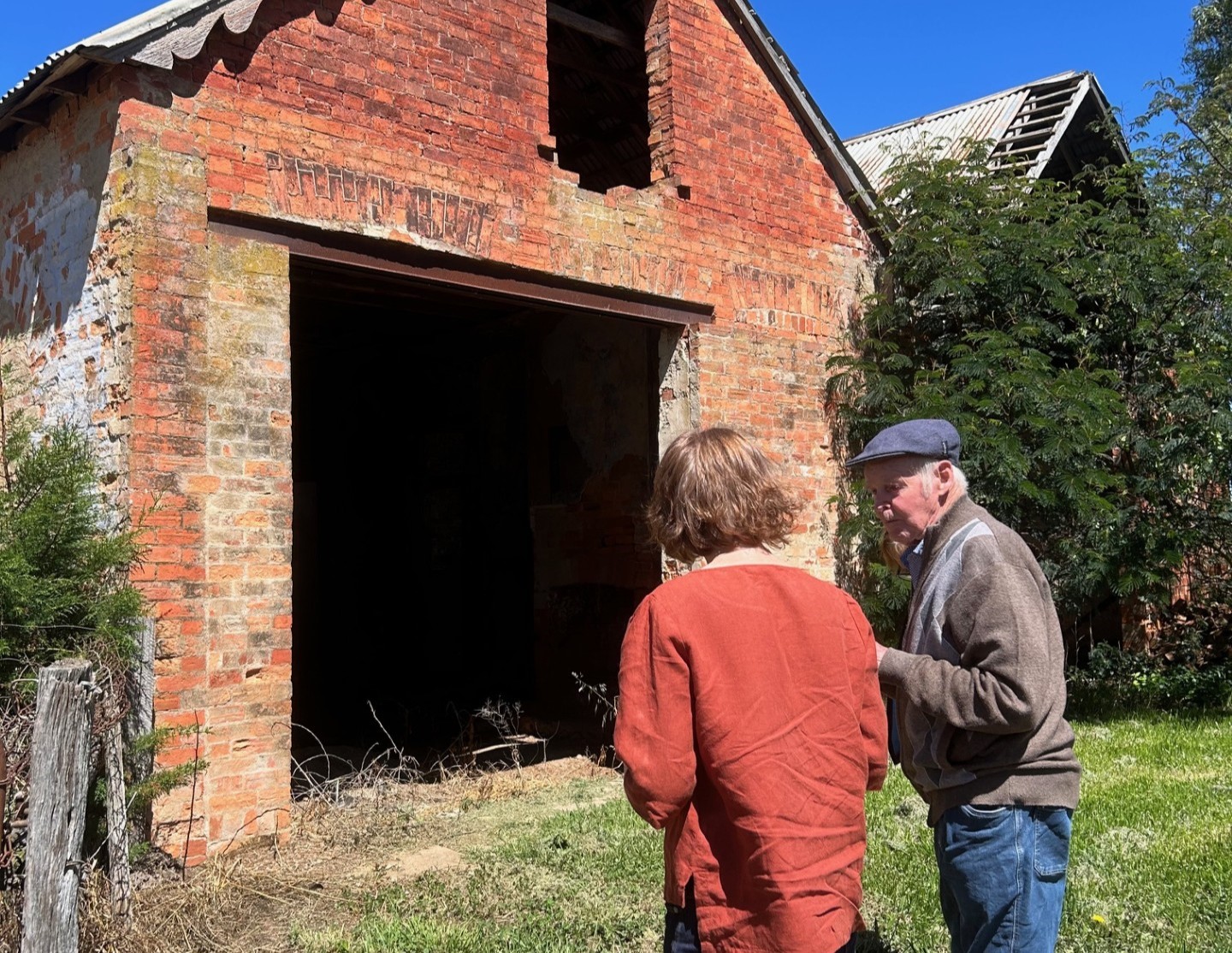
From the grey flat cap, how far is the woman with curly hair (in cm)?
62

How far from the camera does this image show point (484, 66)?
6590 millimetres

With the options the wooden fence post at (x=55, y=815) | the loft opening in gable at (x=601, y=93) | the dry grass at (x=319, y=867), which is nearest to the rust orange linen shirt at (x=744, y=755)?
the wooden fence post at (x=55, y=815)

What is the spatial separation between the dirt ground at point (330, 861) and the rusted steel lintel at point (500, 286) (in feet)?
10.3

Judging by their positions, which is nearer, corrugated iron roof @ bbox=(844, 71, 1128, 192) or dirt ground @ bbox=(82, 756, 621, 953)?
dirt ground @ bbox=(82, 756, 621, 953)

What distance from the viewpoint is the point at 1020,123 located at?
461 inches

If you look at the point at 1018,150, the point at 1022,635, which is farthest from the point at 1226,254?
the point at 1022,635

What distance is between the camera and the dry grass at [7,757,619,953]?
432 cm

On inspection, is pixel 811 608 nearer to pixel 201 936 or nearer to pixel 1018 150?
pixel 201 936

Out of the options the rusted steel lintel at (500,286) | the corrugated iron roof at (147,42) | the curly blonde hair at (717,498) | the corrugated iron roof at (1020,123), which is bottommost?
the curly blonde hair at (717,498)

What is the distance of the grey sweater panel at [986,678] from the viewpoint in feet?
7.98

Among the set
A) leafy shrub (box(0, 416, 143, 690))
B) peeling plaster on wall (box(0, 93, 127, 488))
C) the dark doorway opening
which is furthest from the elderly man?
the dark doorway opening

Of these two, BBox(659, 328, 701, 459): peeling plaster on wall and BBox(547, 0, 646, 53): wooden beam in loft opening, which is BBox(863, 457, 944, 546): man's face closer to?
BBox(659, 328, 701, 459): peeling plaster on wall

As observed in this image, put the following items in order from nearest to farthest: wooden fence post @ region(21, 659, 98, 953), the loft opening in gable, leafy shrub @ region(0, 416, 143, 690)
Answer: wooden fence post @ region(21, 659, 98, 953)
leafy shrub @ region(0, 416, 143, 690)
the loft opening in gable

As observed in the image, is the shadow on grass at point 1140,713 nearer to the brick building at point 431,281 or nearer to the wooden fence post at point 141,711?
the brick building at point 431,281
